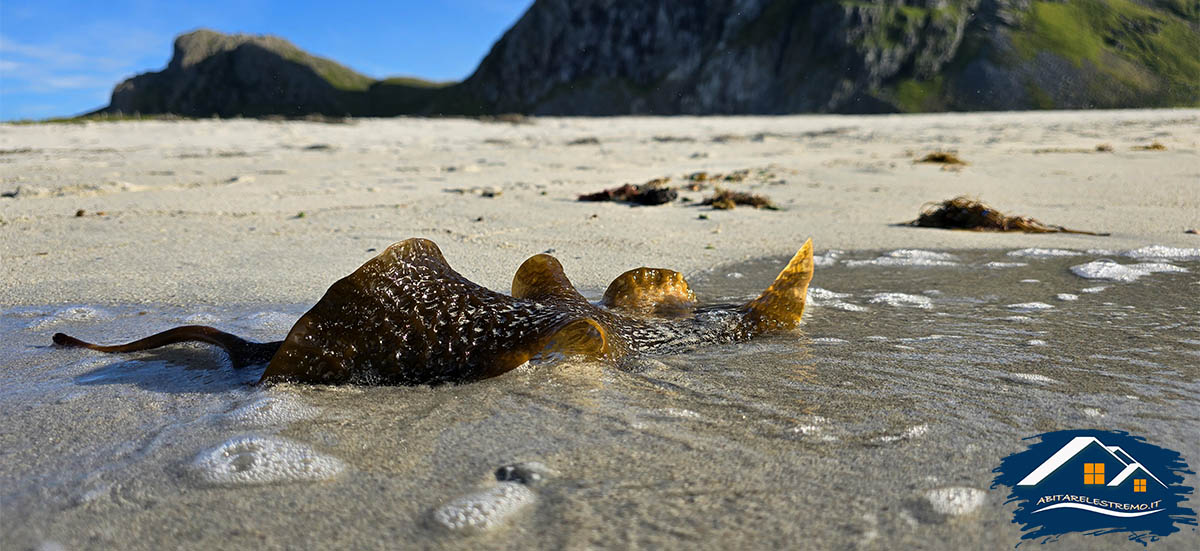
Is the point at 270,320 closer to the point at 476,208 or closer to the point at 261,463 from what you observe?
the point at 261,463

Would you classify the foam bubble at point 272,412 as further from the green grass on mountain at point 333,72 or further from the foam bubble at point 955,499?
the green grass on mountain at point 333,72

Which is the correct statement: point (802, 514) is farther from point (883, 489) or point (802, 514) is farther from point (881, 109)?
point (881, 109)

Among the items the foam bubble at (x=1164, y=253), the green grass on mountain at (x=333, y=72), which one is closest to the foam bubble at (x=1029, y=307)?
the foam bubble at (x=1164, y=253)

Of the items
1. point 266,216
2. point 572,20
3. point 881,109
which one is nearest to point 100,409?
point 266,216

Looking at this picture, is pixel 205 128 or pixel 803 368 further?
pixel 205 128

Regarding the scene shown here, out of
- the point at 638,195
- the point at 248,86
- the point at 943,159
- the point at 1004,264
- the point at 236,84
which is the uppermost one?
the point at 236,84

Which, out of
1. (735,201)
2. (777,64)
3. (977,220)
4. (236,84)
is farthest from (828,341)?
(236,84)

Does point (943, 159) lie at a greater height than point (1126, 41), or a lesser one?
lesser

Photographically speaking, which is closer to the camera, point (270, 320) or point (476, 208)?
point (270, 320)
